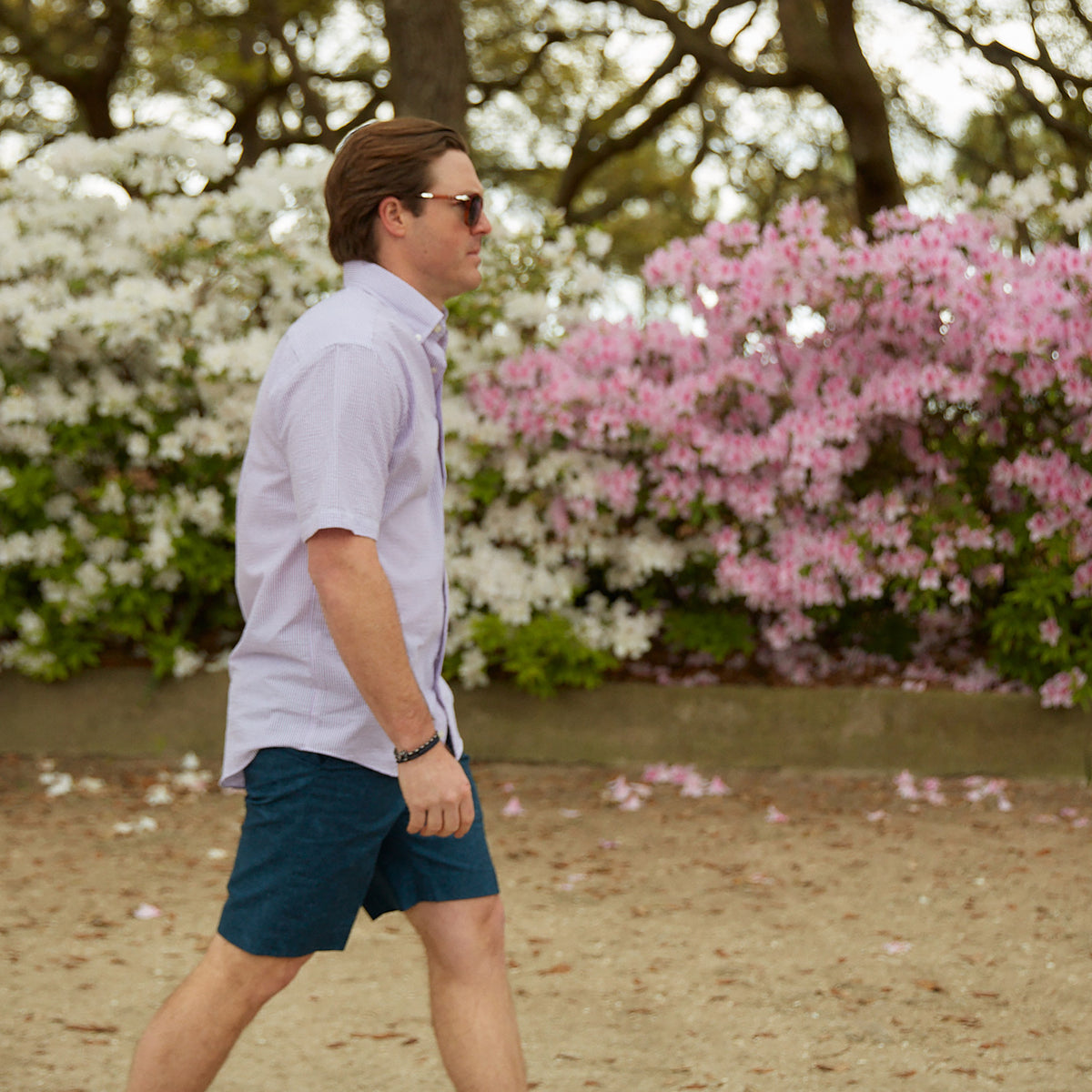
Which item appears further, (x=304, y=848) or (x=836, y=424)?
(x=836, y=424)

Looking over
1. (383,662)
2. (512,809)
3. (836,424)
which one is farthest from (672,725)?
(383,662)

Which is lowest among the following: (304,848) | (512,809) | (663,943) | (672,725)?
(663,943)

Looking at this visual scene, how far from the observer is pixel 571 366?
19.8 ft

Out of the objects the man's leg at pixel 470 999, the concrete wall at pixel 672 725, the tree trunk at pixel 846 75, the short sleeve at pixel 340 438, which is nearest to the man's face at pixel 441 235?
the short sleeve at pixel 340 438

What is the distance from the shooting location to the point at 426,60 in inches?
340

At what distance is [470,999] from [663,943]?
1.83 meters

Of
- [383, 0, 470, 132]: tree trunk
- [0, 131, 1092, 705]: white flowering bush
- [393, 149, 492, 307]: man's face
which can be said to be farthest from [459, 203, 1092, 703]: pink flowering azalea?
[393, 149, 492, 307]: man's face

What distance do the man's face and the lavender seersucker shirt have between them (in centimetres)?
6

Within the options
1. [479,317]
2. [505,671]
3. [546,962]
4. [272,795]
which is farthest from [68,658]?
[272,795]

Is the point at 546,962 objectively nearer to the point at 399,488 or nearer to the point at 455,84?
the point at 399,488

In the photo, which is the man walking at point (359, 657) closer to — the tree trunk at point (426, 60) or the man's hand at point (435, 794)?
the man's hand at point (435, 794)

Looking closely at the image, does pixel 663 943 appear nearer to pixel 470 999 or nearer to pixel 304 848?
pixel 470 999

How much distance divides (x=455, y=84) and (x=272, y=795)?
7.31 m

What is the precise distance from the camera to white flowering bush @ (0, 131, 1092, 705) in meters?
5.66
